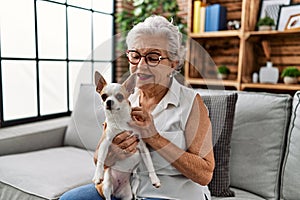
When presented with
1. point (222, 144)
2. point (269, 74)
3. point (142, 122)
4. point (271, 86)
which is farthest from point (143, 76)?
point (269, 74)

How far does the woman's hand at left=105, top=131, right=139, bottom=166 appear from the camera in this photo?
83 cm

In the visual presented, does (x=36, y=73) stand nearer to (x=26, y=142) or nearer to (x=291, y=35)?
(x=26, y=142)

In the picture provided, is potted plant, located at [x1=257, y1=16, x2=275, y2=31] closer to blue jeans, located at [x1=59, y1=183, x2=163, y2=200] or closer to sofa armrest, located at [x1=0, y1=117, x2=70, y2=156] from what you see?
sofa armrest, located at [x1=0, y1=117, x2=70, y2=156]

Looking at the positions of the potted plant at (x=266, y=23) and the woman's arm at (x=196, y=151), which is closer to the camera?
the woman's arm at (x=196, y=151)

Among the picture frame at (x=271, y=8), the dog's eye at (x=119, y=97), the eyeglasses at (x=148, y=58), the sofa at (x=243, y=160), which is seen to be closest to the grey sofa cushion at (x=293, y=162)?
the sofa at (x=243, y=160)

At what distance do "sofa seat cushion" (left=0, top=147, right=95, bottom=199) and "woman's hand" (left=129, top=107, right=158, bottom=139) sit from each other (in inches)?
27.7

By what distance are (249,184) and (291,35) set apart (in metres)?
1.44

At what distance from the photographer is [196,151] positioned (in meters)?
1.02

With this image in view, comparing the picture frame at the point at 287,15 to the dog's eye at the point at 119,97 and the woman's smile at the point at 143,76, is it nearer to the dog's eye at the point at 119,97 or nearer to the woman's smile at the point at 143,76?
the woman's smile at the point at 143,76

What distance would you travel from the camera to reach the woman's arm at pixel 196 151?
97 centimetres

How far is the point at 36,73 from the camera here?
2.37 metres

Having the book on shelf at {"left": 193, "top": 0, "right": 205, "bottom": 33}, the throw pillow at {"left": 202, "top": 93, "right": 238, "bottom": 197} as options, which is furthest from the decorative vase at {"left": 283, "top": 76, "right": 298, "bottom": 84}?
the throw pillow at {"left": 202, "top": 93, "right": 238, "bottom": 197}

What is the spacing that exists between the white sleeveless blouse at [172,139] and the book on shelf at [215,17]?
1.61 m

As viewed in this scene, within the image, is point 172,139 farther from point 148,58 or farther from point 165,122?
point 148,58
